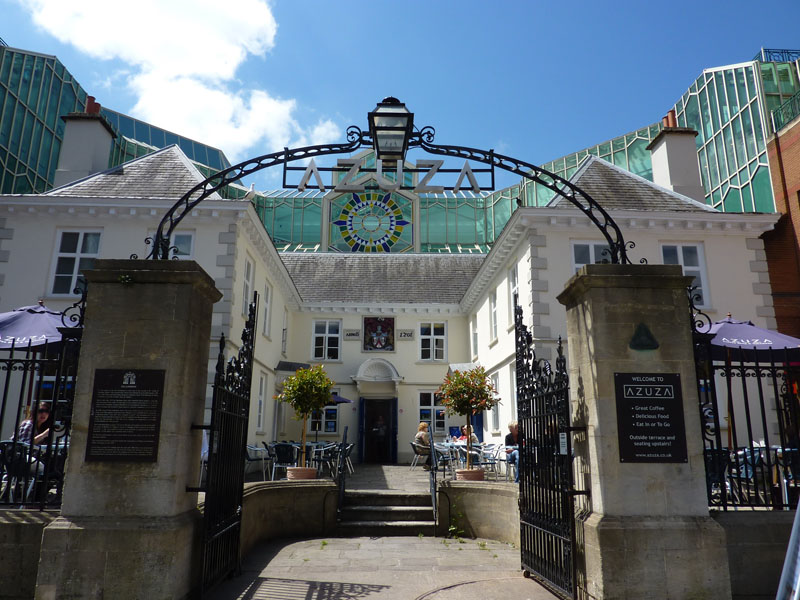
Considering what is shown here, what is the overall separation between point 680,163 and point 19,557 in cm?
1866

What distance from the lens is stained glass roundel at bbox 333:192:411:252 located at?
47.8 meters

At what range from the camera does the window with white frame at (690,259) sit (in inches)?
607

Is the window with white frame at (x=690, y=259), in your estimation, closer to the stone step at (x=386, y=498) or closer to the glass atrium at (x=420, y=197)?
the glass atrium at (x=420, y=197)

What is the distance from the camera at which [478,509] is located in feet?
31.8

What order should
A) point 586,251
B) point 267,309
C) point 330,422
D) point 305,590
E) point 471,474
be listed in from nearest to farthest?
point 305,590 → point 471,474 → point 586,251 → point 267,309 → point 330,422

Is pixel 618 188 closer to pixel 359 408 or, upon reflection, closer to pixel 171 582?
pixel 359 408

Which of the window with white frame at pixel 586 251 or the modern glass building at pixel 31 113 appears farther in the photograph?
the modern glass building at pixel 31 113

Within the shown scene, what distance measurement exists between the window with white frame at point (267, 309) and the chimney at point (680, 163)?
511 inches

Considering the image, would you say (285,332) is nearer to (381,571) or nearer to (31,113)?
(381,571)

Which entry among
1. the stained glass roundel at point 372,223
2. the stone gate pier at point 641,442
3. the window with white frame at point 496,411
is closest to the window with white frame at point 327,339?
the window with white frame at point 496,411

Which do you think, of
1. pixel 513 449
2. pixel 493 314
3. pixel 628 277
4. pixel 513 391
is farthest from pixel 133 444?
pixel 493 314

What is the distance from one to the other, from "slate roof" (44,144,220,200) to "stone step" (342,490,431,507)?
32.0ft

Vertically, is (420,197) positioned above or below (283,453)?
above

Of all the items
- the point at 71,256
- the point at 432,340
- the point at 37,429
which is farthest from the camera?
the point at 432,340
